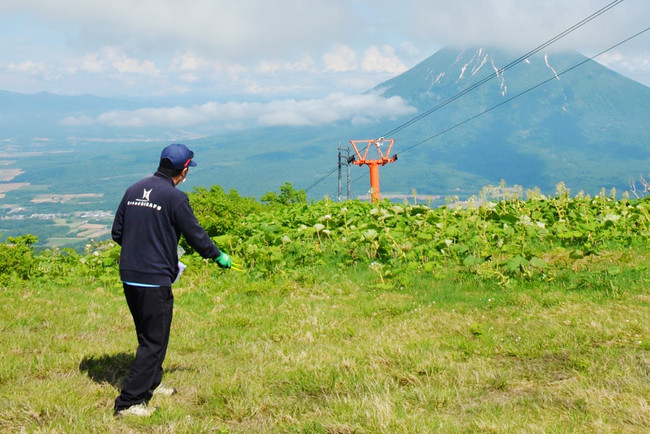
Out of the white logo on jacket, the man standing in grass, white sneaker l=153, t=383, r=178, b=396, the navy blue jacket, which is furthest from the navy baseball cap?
white sneaker l=153, t=383, r=178, b=396

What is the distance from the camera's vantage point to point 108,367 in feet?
21.7

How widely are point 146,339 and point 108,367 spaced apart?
157 cm

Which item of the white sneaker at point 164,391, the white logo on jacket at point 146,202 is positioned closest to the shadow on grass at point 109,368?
the white sneaker at point 164,391

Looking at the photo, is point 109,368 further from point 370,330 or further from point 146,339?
point 370,330

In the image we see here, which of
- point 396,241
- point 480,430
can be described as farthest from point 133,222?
point 396,241

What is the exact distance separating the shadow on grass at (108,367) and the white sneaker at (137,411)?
0.82 m

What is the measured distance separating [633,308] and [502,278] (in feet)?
7.49

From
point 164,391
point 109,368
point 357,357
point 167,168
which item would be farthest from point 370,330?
point 167,168

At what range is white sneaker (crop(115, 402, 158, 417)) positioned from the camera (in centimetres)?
520

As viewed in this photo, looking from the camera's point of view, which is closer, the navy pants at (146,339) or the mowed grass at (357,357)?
the mowed grass at (357,357)

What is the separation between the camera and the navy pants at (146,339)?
5297 mm

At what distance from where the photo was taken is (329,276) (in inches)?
438

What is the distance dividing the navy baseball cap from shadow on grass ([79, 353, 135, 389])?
248cm

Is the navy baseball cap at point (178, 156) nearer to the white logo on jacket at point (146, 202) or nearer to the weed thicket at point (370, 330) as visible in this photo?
the white logo on jacket at point (146, 202)
